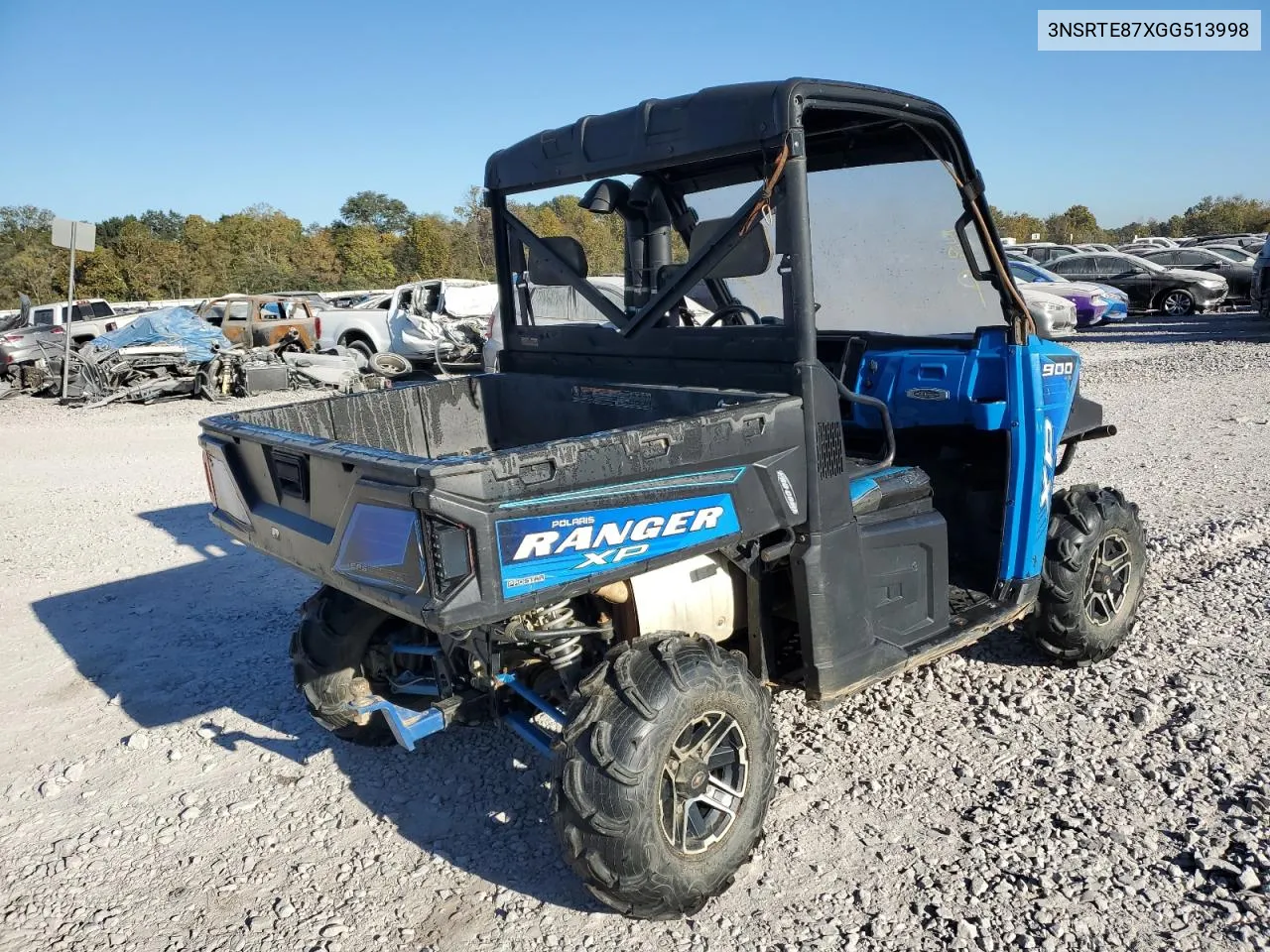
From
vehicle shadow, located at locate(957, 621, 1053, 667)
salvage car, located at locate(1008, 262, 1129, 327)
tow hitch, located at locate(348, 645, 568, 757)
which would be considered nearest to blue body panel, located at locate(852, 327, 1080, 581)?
vehicle shadow, located at locate(957, 621, 1053, 667)

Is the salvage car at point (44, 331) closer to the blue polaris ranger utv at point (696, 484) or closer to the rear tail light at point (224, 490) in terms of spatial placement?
the rear tail light at point (224, 490)

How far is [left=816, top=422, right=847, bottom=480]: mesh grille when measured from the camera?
10.1 ft

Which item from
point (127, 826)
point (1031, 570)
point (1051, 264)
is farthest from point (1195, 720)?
point (1051, 264)

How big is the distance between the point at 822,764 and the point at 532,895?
1.21m

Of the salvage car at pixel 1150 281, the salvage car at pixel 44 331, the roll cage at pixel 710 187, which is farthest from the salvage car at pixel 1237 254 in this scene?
the salvage car at pixel 44 331

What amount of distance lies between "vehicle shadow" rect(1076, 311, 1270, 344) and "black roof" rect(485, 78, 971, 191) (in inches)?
605

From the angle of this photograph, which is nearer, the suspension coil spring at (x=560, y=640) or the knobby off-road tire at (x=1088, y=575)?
the suspension coil spring at (x=560, y=640)

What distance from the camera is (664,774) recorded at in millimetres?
2773

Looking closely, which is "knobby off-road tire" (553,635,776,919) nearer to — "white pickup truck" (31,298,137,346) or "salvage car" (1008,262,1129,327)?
"salvage car" (1008,262,1129,327)

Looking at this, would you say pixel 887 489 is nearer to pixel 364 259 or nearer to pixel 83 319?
pixel 83 319

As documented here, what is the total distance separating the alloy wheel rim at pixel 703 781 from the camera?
9.18 feet

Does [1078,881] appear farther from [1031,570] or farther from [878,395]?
[878,395]

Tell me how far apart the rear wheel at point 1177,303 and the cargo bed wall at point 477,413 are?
2116cm

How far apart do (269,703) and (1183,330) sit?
18695 mm
